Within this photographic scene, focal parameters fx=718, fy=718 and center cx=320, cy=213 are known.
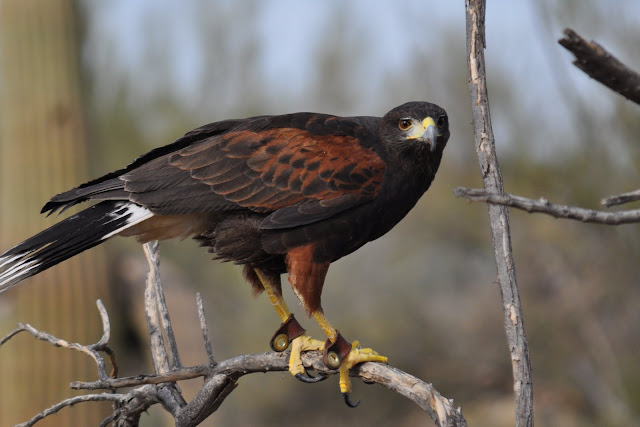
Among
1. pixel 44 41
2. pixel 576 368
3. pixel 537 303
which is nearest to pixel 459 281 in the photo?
pixel 537 303

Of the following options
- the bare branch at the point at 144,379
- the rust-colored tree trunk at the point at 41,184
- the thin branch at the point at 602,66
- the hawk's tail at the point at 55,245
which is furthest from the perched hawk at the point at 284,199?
the rust-colored tree trunk at the point at 41,184

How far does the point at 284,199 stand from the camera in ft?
11.3

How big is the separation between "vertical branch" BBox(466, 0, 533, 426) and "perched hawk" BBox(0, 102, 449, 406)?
65 centimetres

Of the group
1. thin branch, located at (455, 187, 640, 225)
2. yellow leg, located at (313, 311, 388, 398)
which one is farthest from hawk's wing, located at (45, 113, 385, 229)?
thin branch, located at (455, 187, 640, 225)

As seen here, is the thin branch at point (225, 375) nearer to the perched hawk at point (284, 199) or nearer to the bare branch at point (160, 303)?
the perched hawk at point (284, 199)

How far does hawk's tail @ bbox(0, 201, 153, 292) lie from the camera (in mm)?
3305

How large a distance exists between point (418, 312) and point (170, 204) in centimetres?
997

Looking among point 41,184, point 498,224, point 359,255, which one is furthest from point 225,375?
point 359,255

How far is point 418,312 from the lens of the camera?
12938mm

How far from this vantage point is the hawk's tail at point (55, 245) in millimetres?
3305

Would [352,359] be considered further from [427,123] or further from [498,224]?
[427,123]

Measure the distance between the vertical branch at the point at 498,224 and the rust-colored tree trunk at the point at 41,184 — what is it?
454cm

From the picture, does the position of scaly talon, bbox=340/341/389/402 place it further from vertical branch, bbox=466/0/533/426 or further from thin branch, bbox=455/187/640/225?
thin branch, bbox=455/187/640/225

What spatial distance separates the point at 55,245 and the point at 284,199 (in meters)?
1.08
